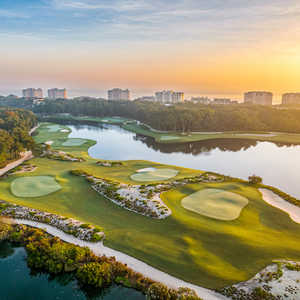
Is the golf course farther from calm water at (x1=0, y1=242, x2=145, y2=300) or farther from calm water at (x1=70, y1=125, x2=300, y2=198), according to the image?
calm water at (x1=70, y1=125, x2=300, y2=198)

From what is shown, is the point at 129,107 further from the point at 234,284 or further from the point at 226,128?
the point at 234,284

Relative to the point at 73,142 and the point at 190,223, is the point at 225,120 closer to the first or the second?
the point at 73,142

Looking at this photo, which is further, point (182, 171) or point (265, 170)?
point (265, 170)

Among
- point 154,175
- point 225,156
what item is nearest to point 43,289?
point 154,175

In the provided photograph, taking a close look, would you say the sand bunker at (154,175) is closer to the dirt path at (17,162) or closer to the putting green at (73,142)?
the dirt path at (17,162)

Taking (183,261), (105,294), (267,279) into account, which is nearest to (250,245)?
(267,279)

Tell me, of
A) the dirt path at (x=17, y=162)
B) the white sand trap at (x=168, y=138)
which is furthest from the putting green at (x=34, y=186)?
the white sand trap at (x=168, y=138)
